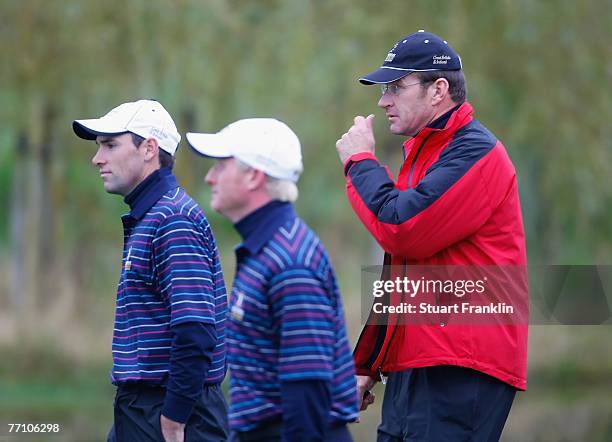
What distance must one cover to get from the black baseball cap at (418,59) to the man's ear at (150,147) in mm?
865

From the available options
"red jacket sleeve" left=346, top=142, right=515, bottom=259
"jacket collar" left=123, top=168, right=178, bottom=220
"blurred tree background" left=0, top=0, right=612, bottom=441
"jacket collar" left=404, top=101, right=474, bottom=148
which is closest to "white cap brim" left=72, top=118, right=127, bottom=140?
"jacket collar" left=123, top=168, right=178, bottom=220

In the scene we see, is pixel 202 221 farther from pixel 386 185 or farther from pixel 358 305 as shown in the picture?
pixel 358 305

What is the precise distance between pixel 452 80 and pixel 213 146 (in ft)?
4.10

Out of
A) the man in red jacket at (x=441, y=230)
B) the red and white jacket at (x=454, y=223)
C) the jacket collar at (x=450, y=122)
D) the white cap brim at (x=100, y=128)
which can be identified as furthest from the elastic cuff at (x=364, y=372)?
the white cap brim at (x=100, y=128)

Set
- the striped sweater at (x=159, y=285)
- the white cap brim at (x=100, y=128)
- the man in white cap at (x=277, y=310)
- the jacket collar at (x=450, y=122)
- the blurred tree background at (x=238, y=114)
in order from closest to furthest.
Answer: the man in white cap at (x=277, y=310) → the striped sweater at (x=159, y=285) → the jacket collar at (x=450, y=122) → the white cap brim at (x=100, y=128) → the blurred tree background at (x=238, y=114)

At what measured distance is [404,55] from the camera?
13.4 ft

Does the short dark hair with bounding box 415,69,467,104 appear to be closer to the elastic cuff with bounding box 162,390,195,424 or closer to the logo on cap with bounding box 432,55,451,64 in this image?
the logo on cap with bounding box 432,55,451,64

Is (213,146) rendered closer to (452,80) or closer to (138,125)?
(138,125)

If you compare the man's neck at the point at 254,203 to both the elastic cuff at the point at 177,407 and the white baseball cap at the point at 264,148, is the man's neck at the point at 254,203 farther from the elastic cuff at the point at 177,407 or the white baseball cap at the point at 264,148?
the elastic cuff at the point at 177,407

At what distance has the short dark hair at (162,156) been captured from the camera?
4.20 metres

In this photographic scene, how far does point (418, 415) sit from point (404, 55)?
4.51 feet

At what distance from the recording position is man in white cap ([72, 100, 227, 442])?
153 inches

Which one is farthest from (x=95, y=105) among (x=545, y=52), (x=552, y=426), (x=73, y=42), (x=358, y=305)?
(x=552, y=426)

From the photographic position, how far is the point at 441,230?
3.82m
